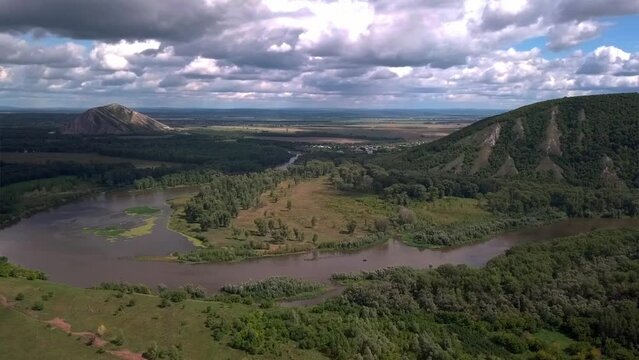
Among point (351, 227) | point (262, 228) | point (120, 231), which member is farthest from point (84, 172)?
point (351, 227)

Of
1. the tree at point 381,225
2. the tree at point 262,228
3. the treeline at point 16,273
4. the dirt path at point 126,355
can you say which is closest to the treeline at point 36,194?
the tree at point 262,228

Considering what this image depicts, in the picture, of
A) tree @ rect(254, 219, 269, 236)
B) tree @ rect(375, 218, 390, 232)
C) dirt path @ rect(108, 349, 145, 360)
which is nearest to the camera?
dirt path @ rect(108, 349, 145, 360)

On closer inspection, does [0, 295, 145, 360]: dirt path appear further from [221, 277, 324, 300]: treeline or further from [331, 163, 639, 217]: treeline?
[331, 163, 639, 217]: treeline

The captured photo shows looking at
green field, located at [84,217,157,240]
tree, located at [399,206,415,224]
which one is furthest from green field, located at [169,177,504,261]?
green field, located at [84,217,157,240]

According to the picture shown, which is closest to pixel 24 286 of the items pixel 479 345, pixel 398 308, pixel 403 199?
pixel 398 308

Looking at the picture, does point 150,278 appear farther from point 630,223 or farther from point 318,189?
point 630,223

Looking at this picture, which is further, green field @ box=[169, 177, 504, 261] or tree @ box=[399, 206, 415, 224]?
tree @ box=[399, 206, 415, 224]

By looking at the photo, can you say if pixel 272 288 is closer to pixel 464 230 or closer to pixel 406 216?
pixel 406 216
